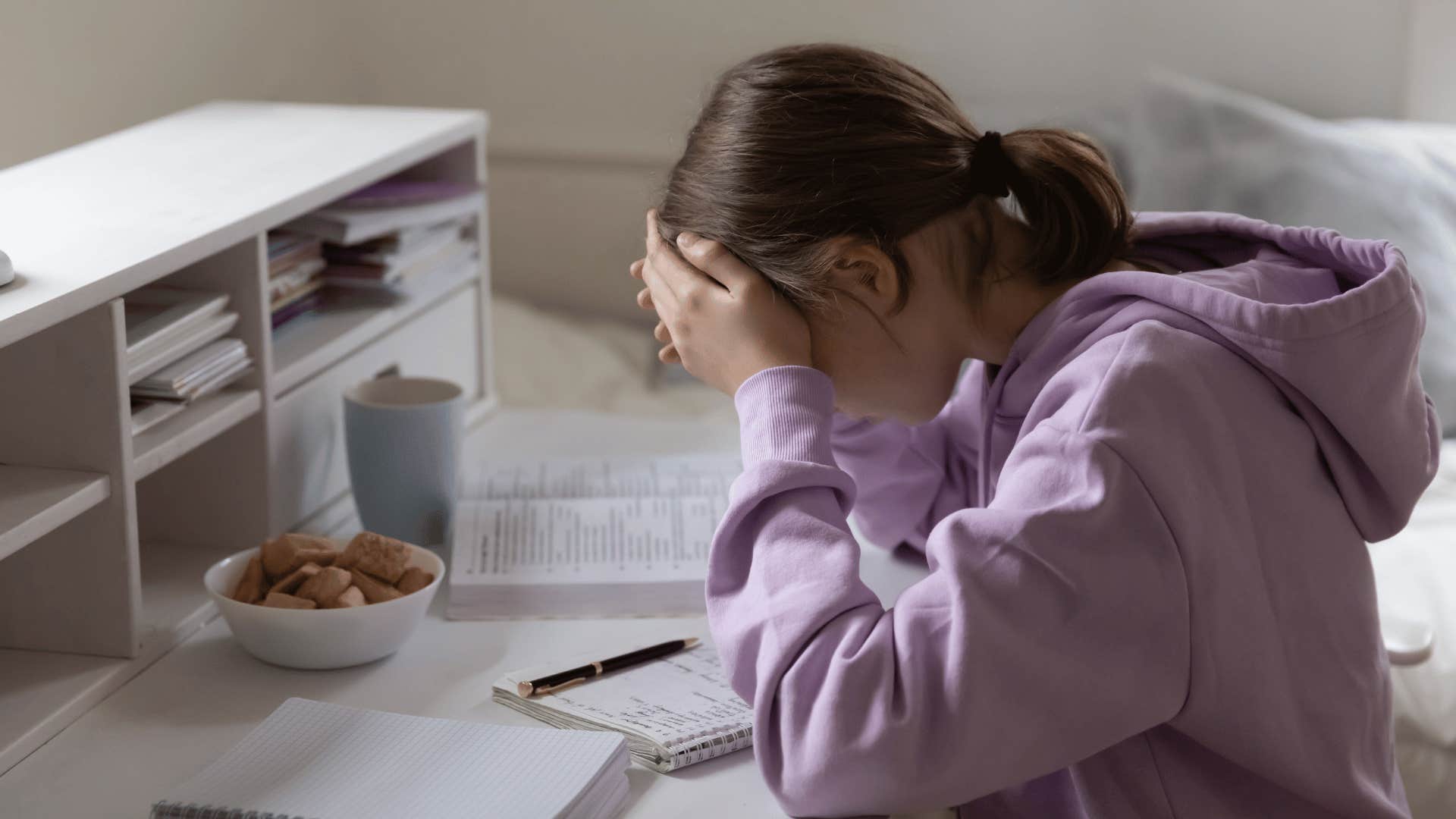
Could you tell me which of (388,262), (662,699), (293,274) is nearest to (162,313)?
(293,274)

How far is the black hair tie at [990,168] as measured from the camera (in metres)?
0.87

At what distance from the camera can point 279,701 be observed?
2.97 ft

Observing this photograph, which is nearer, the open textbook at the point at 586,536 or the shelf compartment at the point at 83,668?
the shelf compartment at the point at 83,668

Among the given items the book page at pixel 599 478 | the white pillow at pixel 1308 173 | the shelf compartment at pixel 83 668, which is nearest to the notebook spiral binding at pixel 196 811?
the shelf compartment at pixel 83 668

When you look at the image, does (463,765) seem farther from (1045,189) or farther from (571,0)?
(571,0)

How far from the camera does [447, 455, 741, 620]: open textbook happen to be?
1.06 m

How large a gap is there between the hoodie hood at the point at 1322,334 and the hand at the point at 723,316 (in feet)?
0.49

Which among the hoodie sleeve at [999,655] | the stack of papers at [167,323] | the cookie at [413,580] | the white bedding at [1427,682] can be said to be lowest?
the white bedding at [1427,682]

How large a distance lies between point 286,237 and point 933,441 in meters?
0.62

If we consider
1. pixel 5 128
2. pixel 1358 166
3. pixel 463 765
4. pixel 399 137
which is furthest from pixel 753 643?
pixel 1358 166

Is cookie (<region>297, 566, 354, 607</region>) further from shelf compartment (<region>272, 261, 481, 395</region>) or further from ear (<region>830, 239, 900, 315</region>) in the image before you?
ear (<region>830, 239, 900, 315</region>)

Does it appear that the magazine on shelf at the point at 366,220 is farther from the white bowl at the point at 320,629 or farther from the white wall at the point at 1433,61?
the white wall at the point at 1433,61

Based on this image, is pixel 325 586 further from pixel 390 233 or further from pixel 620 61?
pixel 620 61

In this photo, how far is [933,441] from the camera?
3.70 ft
